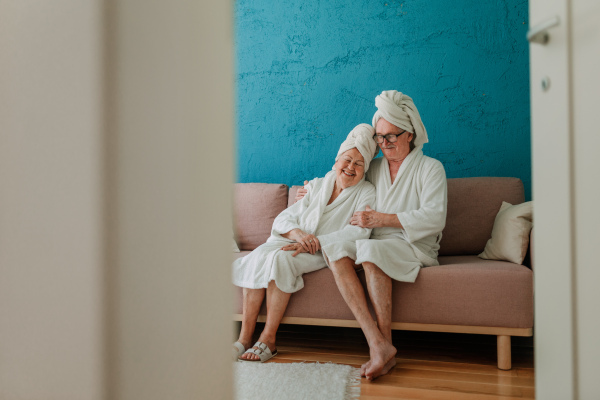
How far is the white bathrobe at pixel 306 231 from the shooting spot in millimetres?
2074

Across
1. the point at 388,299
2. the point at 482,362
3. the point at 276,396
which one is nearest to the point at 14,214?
the point at 276,396

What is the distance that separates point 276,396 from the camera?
1.56 metres

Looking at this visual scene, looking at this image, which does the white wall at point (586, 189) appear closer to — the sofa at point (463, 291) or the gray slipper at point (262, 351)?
the sofa at point (463, 291)

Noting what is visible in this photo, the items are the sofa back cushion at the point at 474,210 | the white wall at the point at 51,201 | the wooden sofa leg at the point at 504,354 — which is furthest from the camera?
the sofa back cushion at the point at 474,210

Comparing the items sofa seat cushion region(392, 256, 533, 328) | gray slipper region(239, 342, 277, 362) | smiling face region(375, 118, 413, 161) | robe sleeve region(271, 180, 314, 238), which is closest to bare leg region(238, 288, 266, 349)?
gray slipper region(239, 342, 277, 362)

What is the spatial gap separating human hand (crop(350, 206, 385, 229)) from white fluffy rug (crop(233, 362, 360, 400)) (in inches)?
26.3

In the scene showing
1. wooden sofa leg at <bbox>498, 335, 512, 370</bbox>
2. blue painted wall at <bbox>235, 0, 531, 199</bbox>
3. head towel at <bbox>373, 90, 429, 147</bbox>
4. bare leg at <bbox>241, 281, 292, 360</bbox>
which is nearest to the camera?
wooden sofa leg at <bbox>498, 335, 512, 370</bbox>

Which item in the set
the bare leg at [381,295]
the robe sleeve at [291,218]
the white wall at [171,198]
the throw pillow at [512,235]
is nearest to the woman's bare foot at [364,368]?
the bare leg at [381,295]

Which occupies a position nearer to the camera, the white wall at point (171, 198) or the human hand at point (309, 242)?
the white wall at point (171, 198)

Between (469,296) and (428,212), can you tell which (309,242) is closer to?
(428,212)

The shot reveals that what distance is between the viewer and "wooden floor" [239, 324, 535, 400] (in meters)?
1.61

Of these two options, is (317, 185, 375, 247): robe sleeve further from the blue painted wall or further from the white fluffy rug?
the blue painted wall

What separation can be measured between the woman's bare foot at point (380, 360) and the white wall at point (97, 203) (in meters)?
1.31

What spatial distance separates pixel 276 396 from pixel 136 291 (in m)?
1.21
